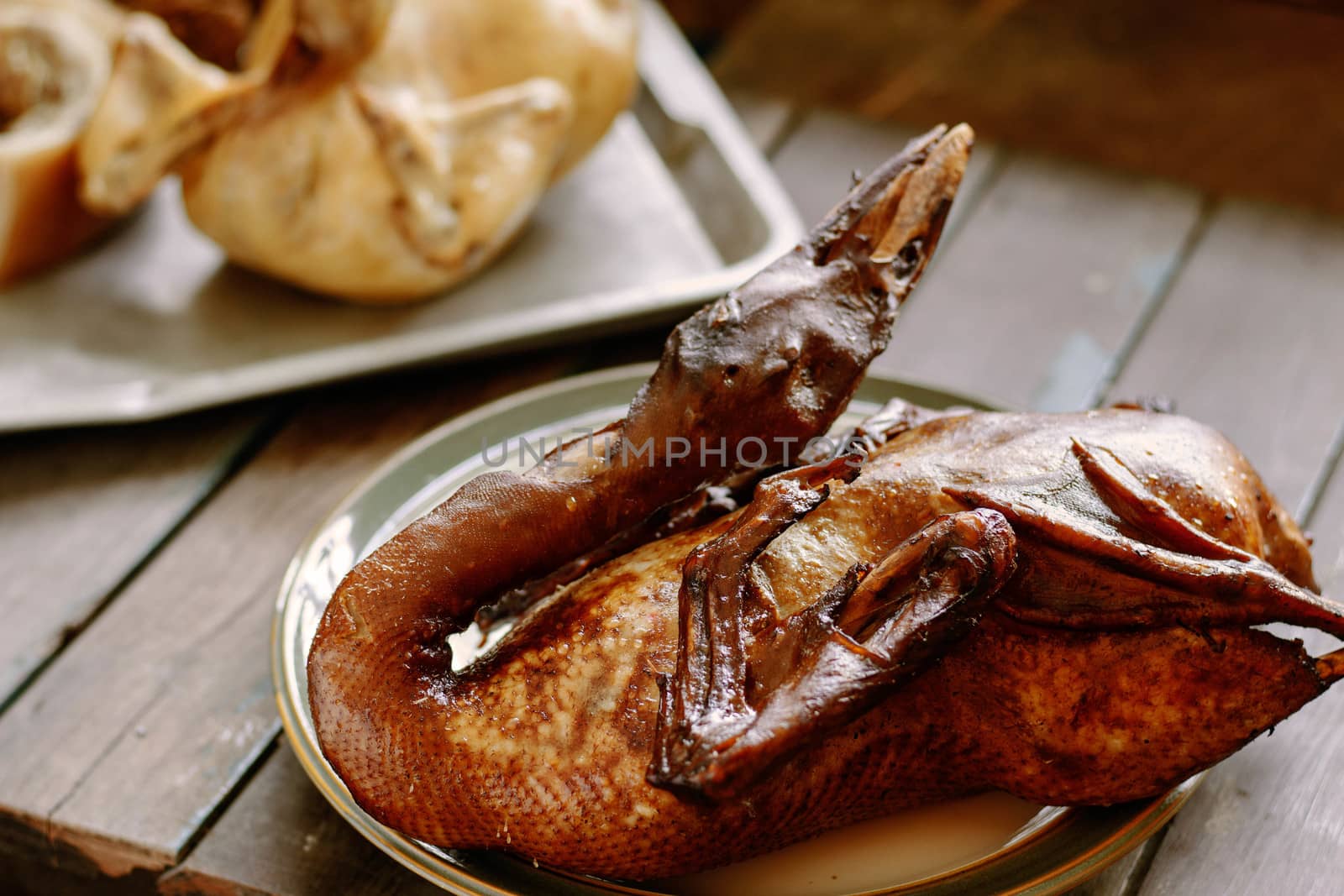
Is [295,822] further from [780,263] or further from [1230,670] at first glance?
[1230,670]

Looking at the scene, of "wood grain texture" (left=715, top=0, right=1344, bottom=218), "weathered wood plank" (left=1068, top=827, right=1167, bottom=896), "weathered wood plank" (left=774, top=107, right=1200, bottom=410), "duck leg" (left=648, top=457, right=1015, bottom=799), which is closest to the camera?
"duck leg" (left=648, top=457, right=1015, bottom=799)

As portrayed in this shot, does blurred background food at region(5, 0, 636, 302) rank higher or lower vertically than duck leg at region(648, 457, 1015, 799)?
higher

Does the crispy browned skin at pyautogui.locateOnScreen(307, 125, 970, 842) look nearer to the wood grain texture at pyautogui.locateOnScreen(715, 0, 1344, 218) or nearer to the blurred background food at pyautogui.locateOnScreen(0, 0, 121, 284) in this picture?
the blurred background food at pyautogui.locateOnScreen(0, 0, 121, 284)

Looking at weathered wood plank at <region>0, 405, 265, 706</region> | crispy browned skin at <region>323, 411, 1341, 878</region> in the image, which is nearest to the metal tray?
weathered wood plank at <region>0, 405, 265, 706</region>

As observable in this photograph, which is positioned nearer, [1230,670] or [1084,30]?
[1230,670]

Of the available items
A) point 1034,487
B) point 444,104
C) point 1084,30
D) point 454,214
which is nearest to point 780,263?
point 1034,487

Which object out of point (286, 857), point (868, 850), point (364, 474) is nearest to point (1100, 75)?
point (364, 474)

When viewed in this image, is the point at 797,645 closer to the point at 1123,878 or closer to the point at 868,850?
the point at 868,850
